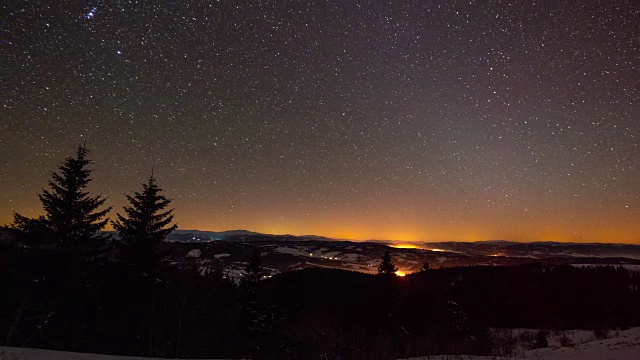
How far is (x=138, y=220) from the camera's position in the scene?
2512 cm

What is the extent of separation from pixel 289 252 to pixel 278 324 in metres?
102

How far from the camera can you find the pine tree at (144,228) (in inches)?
945

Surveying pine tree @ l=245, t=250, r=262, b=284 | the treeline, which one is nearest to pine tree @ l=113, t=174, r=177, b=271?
the treeline

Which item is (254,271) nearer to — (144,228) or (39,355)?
(144,228)

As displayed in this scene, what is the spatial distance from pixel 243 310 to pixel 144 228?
1562cm

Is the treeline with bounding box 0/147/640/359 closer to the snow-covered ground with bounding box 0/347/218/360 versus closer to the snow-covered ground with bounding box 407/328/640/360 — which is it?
the snow-covered ground with bounding box 407/328/640/360

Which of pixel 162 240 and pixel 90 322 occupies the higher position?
pixel 162 240

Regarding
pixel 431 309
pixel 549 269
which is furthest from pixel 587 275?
pixel 431 309

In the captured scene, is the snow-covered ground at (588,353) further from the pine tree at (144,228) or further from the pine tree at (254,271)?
the pine tree at (254,271)

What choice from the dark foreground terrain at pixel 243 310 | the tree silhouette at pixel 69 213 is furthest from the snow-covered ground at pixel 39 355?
the tree silhouette at pixel 69 213

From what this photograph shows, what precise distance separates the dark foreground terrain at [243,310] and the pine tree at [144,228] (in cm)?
A: 82

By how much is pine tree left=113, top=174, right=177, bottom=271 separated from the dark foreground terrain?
82 centimetres

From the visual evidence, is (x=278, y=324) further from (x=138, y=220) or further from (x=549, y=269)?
(x=549, y=269)

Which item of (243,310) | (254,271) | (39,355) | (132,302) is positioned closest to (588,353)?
(39,355)
